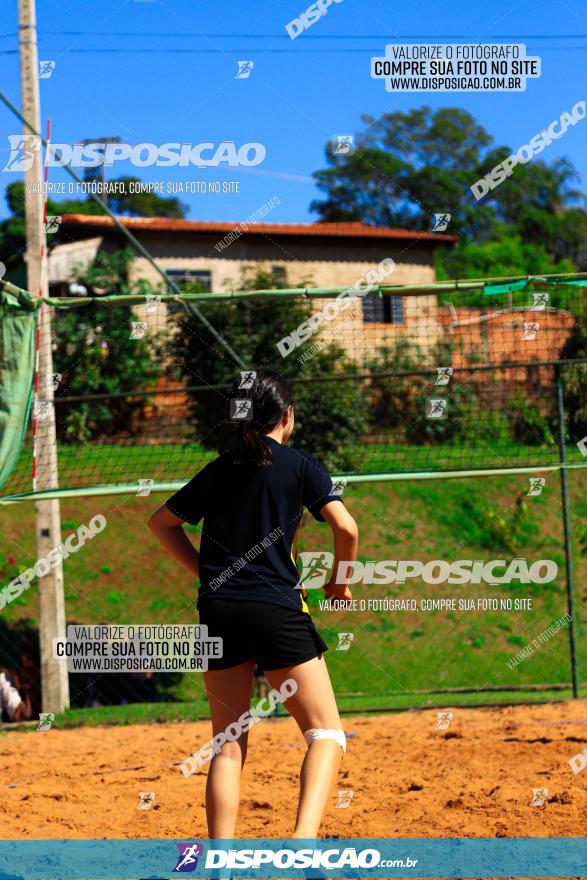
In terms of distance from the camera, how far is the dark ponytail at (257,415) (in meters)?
3.71

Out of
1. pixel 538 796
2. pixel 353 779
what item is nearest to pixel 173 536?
pixel 538 796

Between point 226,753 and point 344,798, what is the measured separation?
198cm

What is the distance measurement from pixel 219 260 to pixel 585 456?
22.2 meters

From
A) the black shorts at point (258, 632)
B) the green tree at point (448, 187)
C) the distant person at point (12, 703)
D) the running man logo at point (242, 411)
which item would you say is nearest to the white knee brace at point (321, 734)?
the black shorts at point (258, 632)

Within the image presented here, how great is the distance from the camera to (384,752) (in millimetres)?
6590

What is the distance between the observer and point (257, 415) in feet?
12.6

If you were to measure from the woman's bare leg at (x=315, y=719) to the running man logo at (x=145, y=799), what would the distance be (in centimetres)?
208

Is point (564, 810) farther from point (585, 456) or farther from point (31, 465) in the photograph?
point (31, 465)

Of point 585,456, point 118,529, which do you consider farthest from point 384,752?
point 118,529

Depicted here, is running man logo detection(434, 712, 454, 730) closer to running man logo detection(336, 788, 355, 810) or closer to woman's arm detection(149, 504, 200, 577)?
running man logo detection(336, 788, 355, 810)

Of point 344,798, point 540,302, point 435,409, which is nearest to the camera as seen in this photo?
point 344,798

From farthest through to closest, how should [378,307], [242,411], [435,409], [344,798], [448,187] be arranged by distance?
[448,187], [378,307], [435,409], [344,798], [242,411]

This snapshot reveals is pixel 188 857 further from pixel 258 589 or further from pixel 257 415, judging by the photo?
pixel 257 415

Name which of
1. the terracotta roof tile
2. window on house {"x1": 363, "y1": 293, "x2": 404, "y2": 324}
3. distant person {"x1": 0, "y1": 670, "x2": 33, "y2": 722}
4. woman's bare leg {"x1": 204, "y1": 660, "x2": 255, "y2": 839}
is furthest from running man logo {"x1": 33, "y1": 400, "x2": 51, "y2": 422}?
the terracotta roof tile
